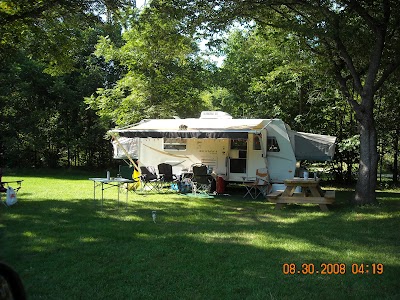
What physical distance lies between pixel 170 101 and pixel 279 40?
21.8ft

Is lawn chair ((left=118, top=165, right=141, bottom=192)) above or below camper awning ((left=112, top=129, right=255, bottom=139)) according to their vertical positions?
below

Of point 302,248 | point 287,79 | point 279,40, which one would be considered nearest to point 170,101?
point 287,79

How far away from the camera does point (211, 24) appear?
10289 mm

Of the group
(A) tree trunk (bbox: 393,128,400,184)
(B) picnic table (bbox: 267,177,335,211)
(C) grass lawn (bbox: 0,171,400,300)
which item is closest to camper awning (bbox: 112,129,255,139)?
(B) picnic table (bbox: 267,177,335,211)

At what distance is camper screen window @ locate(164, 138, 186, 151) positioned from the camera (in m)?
13.4

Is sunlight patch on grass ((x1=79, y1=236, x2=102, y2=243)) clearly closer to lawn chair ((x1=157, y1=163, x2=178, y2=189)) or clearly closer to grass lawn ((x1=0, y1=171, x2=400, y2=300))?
grass lawn ((x1=0, y1=171, x2=400, y2=300))

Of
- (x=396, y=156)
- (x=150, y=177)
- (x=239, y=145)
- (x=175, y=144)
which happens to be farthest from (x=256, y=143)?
(x=396, y=156)

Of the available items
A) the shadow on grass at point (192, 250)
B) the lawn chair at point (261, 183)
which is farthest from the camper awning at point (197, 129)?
the shadow on grass at point (192, 250)

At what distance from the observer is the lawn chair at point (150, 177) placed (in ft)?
40.2

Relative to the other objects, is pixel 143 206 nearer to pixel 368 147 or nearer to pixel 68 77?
pixel 368 147

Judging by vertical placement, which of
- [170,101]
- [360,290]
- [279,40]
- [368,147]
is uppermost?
[279,40]

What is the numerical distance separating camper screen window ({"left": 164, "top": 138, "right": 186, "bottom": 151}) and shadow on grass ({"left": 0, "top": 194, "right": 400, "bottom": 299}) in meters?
4.61
